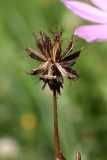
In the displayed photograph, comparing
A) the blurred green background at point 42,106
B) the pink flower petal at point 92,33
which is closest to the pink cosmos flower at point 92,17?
the pink flower petal at point 92,33

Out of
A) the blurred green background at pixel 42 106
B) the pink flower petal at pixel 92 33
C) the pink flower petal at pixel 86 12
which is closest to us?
the pink flower petal at pixel 92 33

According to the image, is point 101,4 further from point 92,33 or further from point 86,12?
point 92,33

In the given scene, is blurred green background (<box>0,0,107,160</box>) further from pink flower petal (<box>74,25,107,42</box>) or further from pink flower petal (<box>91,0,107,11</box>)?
pink flower petal (<box>74,25,107,42</box>)

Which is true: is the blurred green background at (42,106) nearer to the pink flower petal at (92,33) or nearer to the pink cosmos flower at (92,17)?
the pink cosmos flower at (92,17)

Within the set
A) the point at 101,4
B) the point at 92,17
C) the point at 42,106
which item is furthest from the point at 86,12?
the point at 42,106

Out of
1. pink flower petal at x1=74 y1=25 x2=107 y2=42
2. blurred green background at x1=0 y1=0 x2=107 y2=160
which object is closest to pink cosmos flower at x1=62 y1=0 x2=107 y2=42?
pink flower petal at x1=74 y1=25 x2=107 y2=42

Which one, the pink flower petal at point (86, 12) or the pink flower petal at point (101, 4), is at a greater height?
the pink flower petal at point (101, 4)

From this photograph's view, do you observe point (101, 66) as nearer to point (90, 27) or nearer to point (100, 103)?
point (100, 103)
